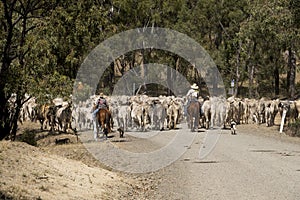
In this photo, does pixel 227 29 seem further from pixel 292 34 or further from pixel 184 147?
pixel 184 147

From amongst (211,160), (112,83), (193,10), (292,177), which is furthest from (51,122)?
(193,10)

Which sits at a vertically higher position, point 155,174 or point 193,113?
point 193,113

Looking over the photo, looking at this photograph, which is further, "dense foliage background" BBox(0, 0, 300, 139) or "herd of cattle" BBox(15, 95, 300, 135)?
"herd of cattle" BBox(15, 95, 300, 135)

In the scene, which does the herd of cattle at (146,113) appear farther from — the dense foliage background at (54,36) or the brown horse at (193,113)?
the dense foliage background at (54,36)

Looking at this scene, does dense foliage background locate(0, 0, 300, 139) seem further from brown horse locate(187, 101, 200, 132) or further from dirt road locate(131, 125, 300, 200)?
dirt road locate(131, 125, 300, 200)

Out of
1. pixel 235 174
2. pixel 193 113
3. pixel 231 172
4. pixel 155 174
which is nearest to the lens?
pixel 235 174

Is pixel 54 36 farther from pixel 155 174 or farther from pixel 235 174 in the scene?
pixel 235 174

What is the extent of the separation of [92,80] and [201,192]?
28.7m

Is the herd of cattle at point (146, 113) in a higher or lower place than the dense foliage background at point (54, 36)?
lower

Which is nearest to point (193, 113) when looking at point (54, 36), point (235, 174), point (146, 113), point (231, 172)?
point (146, 113)

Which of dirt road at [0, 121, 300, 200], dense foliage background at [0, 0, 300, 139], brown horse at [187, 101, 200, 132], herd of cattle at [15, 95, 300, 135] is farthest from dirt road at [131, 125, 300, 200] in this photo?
herd of cattle at [15, 95, 300, 135]

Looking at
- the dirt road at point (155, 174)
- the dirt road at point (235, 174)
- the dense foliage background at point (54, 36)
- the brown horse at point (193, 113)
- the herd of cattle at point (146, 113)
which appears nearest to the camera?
the dirt road at point (155, 174)

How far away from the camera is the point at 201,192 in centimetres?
1208

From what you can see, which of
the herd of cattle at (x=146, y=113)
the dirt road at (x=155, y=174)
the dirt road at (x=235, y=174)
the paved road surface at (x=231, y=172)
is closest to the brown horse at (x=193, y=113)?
the herd of cattle at (x=146, y=113)
